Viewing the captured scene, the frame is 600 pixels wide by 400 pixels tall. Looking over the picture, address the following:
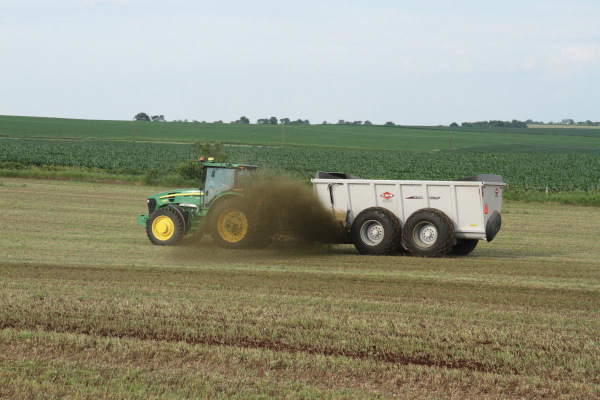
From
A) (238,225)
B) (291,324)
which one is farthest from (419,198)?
(291,324)

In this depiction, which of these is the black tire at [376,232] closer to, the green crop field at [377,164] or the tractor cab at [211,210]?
the tractor cab at [211,210]

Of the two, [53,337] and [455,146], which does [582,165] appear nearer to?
[455,146]

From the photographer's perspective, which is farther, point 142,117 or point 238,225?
point 142,117

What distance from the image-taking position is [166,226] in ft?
52.3

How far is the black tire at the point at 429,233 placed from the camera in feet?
47.4

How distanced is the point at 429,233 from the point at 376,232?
108cm

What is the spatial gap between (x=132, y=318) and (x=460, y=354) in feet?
12.1

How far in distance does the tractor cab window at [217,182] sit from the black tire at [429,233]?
12.3ft

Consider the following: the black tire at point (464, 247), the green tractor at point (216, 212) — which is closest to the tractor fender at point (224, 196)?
the green tractor at point (216, 212)

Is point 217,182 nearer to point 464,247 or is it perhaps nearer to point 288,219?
point 288,219

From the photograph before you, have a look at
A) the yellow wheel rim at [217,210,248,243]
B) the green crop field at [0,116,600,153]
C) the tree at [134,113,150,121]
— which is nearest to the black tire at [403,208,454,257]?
the yellow wheel rim at [217,210,248,243]

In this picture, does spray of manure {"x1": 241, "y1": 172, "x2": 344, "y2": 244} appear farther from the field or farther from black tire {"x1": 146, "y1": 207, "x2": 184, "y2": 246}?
black tire {"x1": 146, "y1": 207, "x2": 184, "y2": 246}

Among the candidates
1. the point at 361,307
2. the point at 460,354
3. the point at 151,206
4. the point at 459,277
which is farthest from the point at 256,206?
the point at 460,354

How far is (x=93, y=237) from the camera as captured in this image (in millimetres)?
17438
